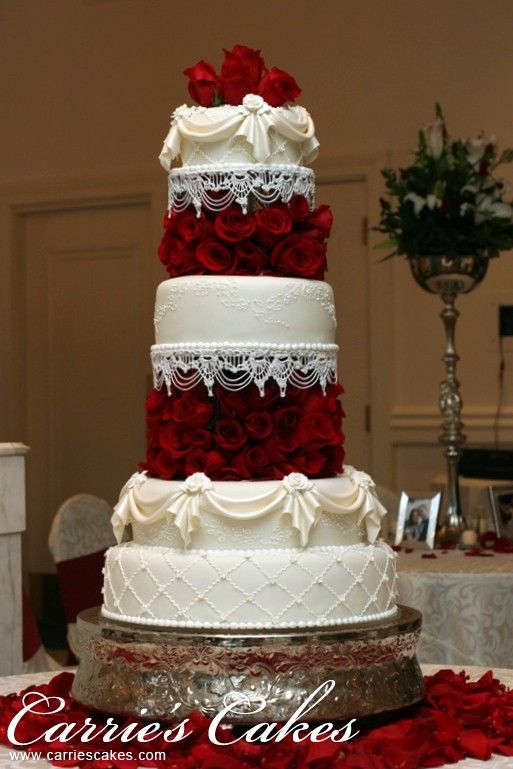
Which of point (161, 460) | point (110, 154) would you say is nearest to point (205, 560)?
point (161, 460)

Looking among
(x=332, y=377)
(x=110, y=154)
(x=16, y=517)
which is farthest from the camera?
(x=110, y=154)

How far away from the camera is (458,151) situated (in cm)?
471

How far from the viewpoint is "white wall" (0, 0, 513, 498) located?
23.7ft

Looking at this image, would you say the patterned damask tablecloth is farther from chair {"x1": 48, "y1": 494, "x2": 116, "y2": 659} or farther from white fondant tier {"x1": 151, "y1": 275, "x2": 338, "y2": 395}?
white fondant tier {"x1": 151, "y1": 275, "x2": 338, "y2": 395}

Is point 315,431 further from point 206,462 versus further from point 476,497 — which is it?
point 476,497

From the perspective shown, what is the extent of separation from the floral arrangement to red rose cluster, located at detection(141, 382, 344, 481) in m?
2.51

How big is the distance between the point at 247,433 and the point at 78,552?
284 centimetres

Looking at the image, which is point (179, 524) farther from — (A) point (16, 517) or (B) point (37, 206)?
(B) point (37, 206)

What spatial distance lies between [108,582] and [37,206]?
21.7 feet

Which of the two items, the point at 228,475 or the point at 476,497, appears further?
the point at 476,497

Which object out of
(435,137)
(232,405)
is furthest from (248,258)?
(435,137)

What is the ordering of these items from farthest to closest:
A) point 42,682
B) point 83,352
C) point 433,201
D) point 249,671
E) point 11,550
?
point 83,352 → point 433,201 → point 11,550 → point 42,682 → point 249,671

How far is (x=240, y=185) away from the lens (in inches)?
90.4

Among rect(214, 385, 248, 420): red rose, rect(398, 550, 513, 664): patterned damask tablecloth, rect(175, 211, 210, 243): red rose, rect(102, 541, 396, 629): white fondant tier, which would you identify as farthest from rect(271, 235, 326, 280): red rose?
rect(398, 550, 513, 664): patterned damask tablecloth
